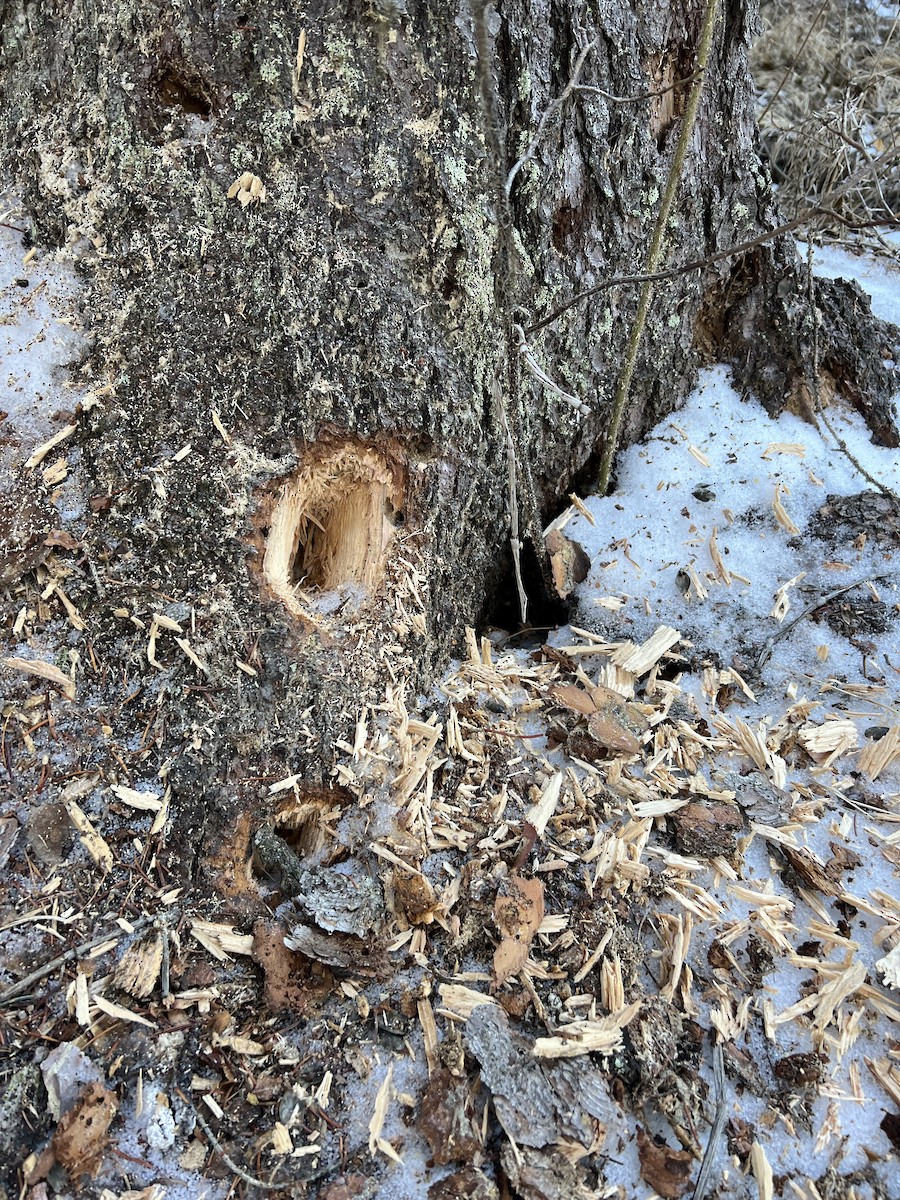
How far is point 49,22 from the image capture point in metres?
2.07

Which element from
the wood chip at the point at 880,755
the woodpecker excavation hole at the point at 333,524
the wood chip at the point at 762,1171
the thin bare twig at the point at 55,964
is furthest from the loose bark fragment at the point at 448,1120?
the wood chip at the point at 880,755

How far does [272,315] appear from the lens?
2045mm

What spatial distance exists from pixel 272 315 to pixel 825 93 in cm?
476

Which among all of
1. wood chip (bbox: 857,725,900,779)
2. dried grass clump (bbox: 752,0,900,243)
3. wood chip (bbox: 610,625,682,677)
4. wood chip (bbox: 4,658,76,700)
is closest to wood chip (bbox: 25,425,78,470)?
wood chip (bbox: 4,658,76,700)

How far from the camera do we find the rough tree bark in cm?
196

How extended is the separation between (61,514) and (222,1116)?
4.58ft

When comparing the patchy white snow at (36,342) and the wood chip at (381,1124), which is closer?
the wood chip at (381,1124)

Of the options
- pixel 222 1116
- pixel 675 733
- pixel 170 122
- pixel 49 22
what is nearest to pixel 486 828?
pixel 675 733

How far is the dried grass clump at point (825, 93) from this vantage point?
14.2 ft

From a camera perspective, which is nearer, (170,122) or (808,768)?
(170,122)

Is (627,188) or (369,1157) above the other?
(627,188)

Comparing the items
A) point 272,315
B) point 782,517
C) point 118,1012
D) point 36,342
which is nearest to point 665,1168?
point 118,1012

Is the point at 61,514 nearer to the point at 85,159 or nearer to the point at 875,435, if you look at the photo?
the point at 85,159

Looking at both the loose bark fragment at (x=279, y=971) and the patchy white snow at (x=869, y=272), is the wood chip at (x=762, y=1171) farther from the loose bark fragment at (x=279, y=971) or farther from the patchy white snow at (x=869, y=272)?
the patchy white snow at (x=869, y=272)
